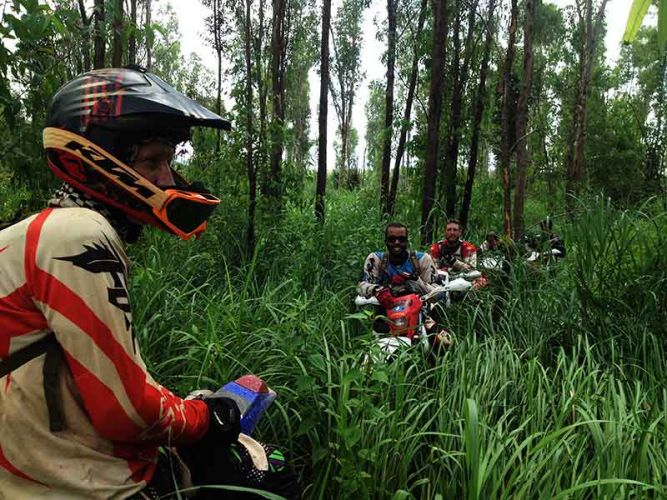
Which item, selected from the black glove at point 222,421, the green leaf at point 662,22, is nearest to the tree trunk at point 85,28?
the black glove at point 222,421

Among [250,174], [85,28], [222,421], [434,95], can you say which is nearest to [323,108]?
[434,95]

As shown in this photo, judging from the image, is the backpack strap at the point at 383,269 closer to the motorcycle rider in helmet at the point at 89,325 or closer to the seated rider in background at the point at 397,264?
the seated rider in background at the point at 397,264

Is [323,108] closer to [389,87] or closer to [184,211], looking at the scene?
[389,87]

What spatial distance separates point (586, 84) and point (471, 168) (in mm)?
4929

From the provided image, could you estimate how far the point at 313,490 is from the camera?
185 cm

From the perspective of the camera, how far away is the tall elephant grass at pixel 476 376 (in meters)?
1.86

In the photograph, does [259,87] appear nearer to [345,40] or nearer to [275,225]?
[275,225]

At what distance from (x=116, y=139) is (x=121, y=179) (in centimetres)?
10

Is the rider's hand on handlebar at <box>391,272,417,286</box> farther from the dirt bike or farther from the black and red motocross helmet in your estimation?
the black and red motocross helmet

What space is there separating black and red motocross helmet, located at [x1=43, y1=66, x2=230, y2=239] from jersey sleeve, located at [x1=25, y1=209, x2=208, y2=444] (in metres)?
0.13

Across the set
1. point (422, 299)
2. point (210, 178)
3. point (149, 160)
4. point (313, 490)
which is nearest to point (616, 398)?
point (313, 490)

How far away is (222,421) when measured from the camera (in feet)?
3.67

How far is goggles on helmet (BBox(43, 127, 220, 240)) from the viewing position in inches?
41.9

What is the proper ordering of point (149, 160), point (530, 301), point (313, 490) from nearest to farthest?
point (149, 160) → point (313, 490) → point (530, 301)
